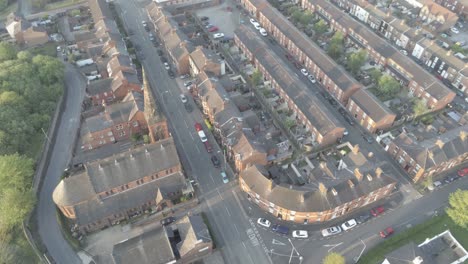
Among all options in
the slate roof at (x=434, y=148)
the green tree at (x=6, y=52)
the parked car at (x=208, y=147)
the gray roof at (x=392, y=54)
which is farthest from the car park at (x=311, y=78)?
the green tree at (x=6, y=52)

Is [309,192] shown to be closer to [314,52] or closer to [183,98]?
[183,98]

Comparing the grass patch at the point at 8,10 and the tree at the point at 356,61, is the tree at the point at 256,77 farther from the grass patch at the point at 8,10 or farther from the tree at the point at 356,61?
the grass patch at the point at 8,10

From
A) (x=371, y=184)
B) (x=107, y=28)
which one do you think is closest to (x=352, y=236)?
(x=371, y=184)

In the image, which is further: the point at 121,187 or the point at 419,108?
the point at 419,108

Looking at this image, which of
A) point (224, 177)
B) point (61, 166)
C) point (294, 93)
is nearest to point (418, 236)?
point (224, 177)

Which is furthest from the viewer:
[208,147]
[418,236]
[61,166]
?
[208,147]

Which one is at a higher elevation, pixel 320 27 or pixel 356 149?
pixel 320 27

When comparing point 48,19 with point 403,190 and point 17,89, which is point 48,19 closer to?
point 17,89
